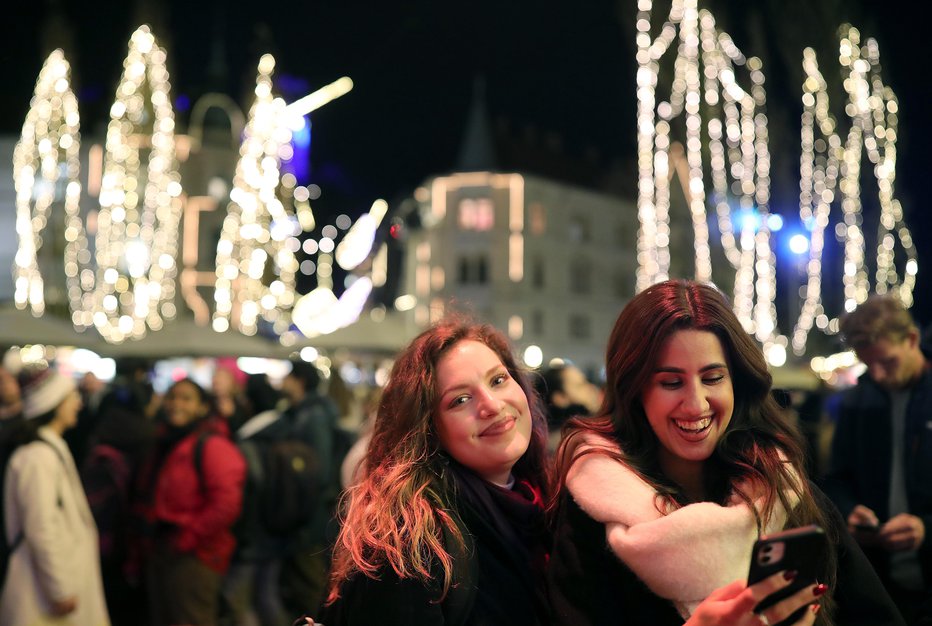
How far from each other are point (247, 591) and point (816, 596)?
5.75 metres

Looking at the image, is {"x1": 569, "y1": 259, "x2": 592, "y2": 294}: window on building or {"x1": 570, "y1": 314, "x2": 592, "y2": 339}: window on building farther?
{"x1": 569, "y1": 259, "x2": 592, "y2": 294}: window on building

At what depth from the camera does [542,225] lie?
5853cm

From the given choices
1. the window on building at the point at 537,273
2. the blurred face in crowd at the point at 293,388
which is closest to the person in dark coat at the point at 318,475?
the blurred face in crowd at the point at 293,388

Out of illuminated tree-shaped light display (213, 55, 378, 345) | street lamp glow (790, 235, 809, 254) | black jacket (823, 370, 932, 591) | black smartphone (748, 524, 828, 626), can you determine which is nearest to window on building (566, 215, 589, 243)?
illuminated tree-shaped light display (213, 55, 378, 345)

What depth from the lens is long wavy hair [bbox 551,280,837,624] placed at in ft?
8.16

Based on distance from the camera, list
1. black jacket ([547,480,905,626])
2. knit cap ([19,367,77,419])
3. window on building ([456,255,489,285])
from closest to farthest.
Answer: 1. black jacket ([547,480,905,626])
2. knit cap ([19,367,77,419])
3. window on building ([456,255,489,285])

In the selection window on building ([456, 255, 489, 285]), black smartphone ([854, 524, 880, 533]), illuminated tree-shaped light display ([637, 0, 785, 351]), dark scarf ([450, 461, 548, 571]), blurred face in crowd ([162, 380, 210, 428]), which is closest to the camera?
dark scarf ([450, 461, 548, 571])

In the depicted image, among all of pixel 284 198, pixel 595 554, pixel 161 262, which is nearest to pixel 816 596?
pixel 595 554

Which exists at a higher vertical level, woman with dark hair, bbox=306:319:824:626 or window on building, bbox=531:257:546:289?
window on building, bbox=531:257:546:289

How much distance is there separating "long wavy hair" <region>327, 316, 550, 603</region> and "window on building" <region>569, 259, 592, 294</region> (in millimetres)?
57495

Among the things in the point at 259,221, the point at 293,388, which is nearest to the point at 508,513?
the point at 293,388

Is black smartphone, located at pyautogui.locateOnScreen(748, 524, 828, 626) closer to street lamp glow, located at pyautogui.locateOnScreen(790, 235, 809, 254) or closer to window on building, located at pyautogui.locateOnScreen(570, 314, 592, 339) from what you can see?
street lamp glow, located at pyautogui.locateOnScreen(790, 235, 809, 254)

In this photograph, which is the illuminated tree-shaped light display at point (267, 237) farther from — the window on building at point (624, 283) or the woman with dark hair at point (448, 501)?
the window on building at point (624, 283)

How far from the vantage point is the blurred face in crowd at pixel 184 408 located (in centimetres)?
680
